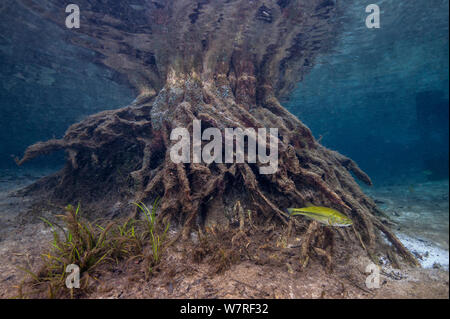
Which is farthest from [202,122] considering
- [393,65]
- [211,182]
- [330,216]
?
[393,65]

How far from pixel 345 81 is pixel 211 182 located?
25.5 m

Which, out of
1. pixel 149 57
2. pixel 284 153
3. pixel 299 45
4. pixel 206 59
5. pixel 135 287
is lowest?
pixel 135 287

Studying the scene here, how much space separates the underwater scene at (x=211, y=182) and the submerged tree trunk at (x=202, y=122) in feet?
0.15

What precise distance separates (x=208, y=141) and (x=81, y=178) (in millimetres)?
4717

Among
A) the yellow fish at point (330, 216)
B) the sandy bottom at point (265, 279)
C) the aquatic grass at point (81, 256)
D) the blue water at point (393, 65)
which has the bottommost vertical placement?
the sandy bottom at point (265, 279)

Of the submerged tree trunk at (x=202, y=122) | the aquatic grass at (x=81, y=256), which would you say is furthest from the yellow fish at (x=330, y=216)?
the aquatic grass at (x=81, y=256)

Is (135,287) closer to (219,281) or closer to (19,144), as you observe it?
(219,281)

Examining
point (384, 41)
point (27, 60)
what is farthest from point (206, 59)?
point (27, 60)

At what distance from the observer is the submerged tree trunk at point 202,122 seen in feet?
14.8

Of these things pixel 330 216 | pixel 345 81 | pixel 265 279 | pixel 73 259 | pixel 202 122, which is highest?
pixel 345 81

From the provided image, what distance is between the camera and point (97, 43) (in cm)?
1055

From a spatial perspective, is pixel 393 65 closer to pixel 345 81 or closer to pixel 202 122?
pixel 345 81

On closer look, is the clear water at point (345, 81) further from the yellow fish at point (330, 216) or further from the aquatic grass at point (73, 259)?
the aquatic grass at point (73, 259)

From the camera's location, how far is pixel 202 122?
208 inches
